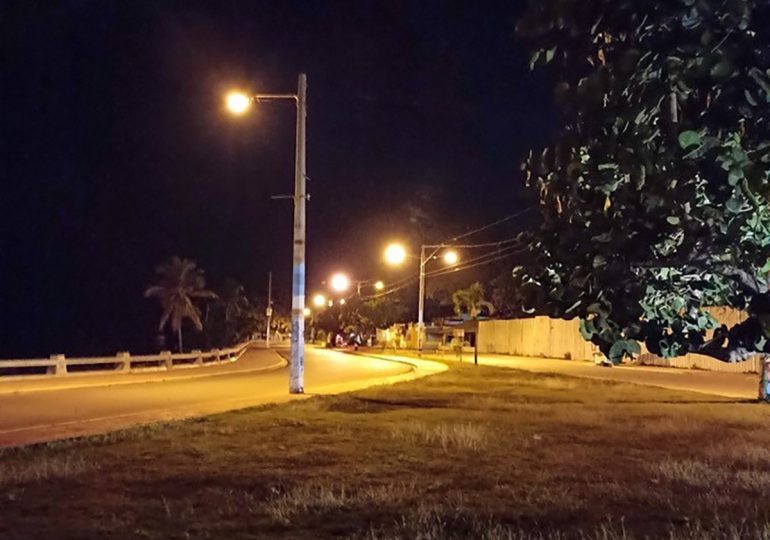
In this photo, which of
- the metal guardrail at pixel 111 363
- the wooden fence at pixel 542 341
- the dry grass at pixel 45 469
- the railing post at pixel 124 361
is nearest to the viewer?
the dry grass at pixel 45 469

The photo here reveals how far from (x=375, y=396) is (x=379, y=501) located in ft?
44.6

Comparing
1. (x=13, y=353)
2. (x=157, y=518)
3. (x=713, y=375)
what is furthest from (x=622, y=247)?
(x=13, y=353)

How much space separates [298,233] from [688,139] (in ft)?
64.5

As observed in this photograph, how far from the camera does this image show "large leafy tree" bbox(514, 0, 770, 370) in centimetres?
A: 370

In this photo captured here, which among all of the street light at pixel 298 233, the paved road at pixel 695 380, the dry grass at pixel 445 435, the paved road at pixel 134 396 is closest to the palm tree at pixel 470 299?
the paved road at pixel 695 380

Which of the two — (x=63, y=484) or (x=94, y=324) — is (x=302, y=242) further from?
(x=94, y=324)

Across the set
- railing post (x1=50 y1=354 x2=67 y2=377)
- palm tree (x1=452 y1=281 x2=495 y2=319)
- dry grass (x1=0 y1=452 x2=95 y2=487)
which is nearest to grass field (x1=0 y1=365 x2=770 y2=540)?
dry grass (x1=0 y1=452 x2=95 y2=487)

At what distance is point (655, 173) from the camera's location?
12.6 ft

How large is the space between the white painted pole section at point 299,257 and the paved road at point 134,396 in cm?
68

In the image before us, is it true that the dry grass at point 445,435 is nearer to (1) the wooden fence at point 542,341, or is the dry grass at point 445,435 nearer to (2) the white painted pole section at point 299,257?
(2) the white painted pole section at point 299,257

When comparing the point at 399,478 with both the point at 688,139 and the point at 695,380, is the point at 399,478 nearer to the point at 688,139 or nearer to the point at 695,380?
the point at 688,139

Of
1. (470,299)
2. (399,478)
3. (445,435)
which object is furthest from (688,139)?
(470,299)

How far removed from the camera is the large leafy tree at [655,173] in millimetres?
3699

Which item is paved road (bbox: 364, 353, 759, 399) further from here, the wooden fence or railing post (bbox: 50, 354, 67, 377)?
railing post (bbox: 50, 354, 67, 377)
